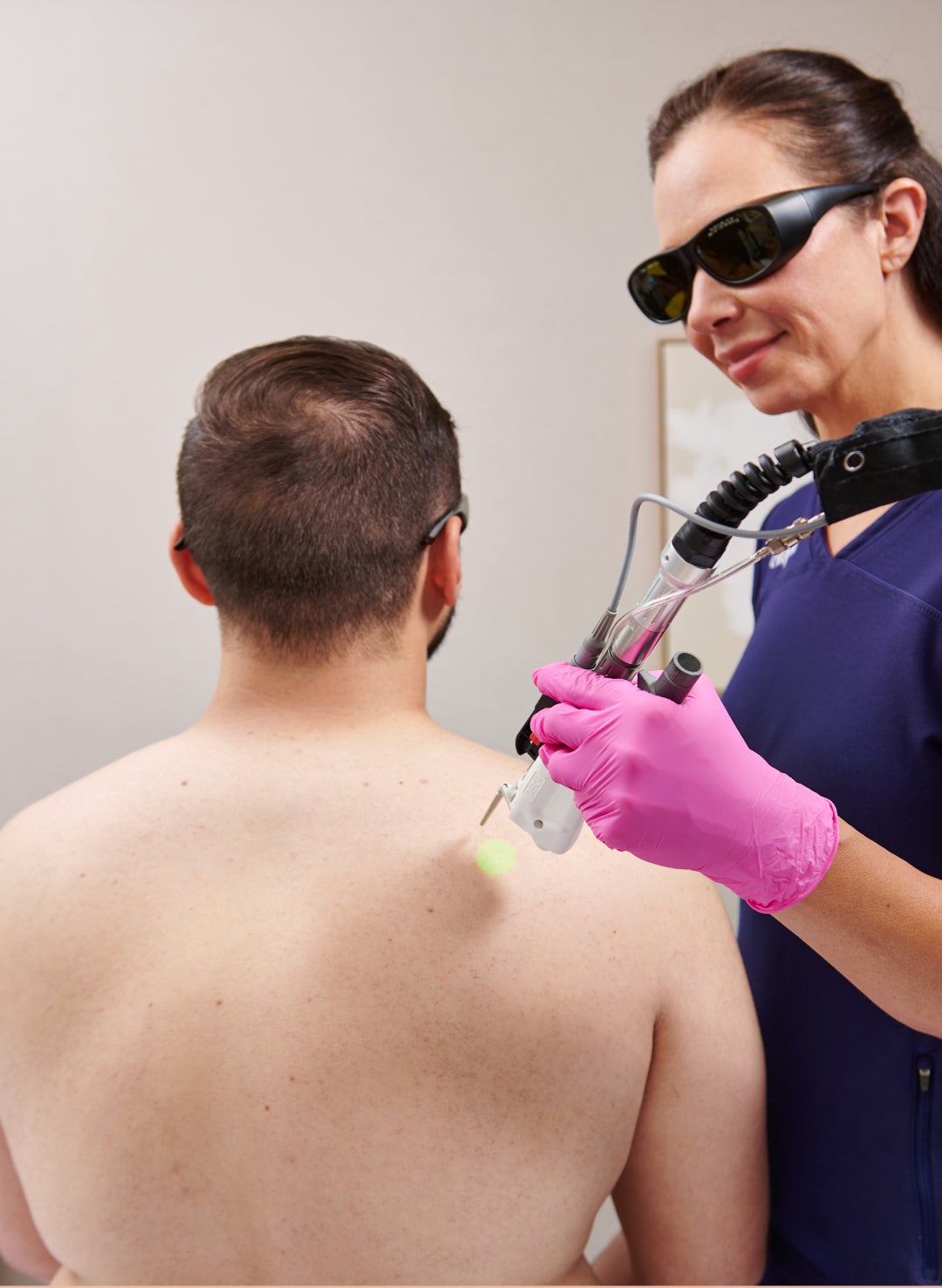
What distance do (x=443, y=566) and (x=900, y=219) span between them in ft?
2.06

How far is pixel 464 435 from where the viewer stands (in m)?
2.04

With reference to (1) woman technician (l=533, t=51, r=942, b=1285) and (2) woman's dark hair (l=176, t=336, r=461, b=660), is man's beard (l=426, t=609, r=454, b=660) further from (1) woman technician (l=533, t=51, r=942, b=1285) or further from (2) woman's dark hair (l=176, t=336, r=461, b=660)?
(1) woman technician (l=533, t=51, r=942, b=1285)

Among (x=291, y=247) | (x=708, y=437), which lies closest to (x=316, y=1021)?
(x=708, y=437)

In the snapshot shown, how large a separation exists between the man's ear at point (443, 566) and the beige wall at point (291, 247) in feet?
3.36

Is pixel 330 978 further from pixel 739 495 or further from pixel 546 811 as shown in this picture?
pixel 739 495

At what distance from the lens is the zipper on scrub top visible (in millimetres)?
935

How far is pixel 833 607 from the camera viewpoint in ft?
3.43

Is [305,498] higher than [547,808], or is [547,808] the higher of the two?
[305,498]

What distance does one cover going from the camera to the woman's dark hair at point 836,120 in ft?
3.34

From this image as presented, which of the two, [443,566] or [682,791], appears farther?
[443,566]

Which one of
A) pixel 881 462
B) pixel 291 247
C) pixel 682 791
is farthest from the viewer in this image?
pixel 291 247

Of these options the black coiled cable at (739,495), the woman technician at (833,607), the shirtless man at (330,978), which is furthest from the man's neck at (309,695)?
the black coiled cable at (739,495)

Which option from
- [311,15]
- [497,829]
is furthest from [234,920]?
[311,15]

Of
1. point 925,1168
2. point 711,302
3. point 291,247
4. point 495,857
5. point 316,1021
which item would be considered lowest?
point 925,1168
